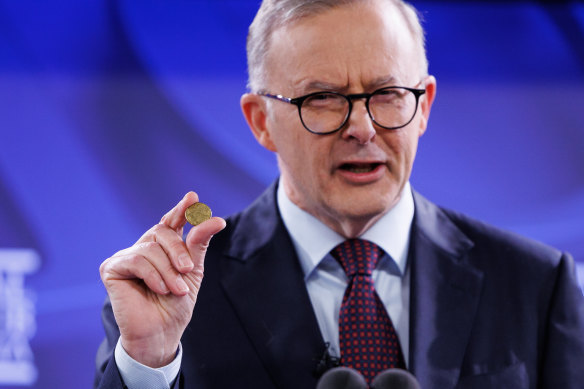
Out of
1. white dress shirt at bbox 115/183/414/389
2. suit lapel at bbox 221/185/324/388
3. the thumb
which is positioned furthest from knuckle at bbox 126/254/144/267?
white dress shirt at bbox 115/183/414/389

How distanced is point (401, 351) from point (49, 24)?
2.02 metres

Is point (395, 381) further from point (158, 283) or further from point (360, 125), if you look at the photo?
point (360, 125)

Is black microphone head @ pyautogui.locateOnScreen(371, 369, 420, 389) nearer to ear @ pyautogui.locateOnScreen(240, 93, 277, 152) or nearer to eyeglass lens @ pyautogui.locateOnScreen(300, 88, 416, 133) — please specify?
eyeglass lens @ pyautogui.locateOnScreen(300, 88, 416, 133)

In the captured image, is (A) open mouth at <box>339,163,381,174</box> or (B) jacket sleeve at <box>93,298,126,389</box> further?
(A) open mouth at <box>339,163,381,174</box>

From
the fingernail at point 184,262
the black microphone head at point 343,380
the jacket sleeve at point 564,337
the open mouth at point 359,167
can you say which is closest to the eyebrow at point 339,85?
the open mouth at point 359,167

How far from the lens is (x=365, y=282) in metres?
1.91

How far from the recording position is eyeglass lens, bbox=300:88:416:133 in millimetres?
1850

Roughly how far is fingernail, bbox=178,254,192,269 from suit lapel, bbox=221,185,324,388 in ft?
1.39

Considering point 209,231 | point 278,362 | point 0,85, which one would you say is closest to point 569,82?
point 278,362

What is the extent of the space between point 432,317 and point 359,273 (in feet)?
0.73

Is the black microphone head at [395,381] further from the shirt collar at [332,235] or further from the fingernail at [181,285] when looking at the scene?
the shirt collar at [332,235]

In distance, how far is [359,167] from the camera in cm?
187

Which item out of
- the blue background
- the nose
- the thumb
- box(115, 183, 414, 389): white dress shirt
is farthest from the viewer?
the blue background

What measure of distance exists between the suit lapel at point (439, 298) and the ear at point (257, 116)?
18.8 inches
